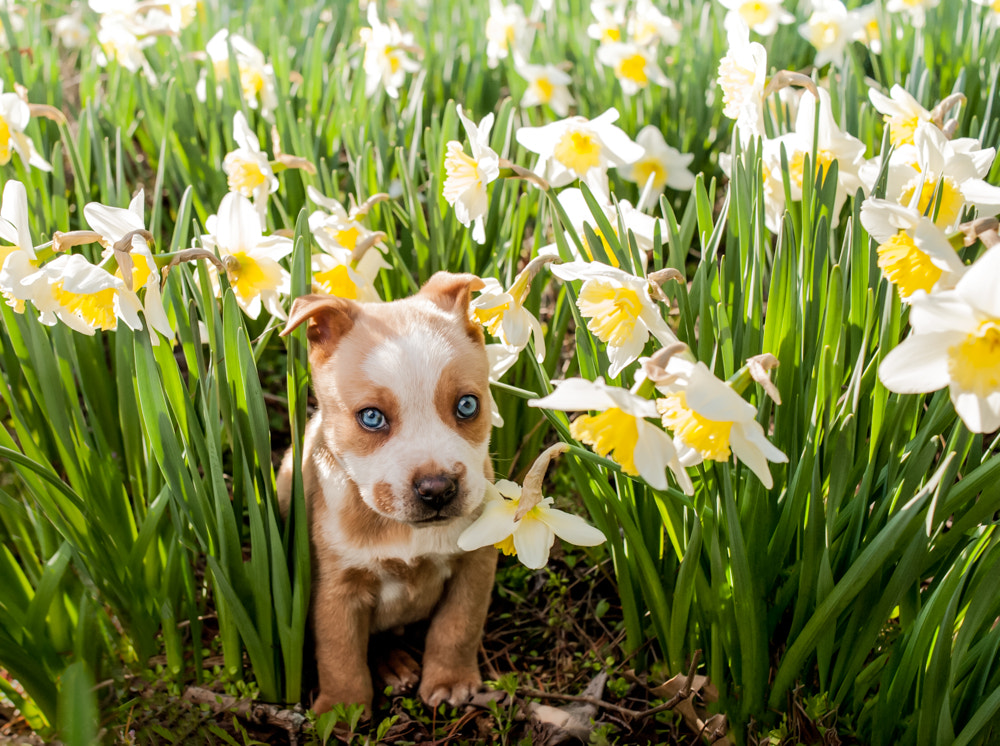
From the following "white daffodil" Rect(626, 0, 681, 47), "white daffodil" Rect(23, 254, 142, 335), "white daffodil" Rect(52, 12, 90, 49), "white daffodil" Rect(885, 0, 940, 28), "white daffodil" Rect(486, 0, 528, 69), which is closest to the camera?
"white daffodil" Rect(23, 254, 142, 335)

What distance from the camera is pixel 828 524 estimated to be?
4.52ft

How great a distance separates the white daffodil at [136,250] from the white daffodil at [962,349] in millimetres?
1108

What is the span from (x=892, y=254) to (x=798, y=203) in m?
0.53

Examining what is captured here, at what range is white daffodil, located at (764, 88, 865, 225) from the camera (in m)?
1.61

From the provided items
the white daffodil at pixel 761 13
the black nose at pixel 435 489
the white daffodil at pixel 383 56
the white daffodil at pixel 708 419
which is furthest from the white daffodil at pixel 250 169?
the white daffodil at pixel 761 13

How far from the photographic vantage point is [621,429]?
1.13m

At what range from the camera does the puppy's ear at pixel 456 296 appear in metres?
1.68

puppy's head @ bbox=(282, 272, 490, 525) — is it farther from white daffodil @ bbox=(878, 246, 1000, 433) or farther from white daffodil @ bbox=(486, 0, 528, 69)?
white daffodil @ bbox=(486, 0, 528, 69)

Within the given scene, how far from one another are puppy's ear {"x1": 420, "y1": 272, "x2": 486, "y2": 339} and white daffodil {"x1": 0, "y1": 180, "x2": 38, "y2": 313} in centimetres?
73

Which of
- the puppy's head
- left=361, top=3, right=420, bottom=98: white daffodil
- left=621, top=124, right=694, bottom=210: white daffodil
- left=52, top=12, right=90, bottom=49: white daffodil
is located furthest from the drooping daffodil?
left=52, top=12, right=90, bottom=49: white daffodil

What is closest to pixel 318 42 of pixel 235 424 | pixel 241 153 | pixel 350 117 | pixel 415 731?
pixel 350 117

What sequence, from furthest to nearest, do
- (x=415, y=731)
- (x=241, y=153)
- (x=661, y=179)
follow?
(x=661, y=179) → (x=241, y=153) → (x=415, y=731)

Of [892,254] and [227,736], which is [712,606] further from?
[227,736]

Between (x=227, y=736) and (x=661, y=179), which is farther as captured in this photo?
(x=661, y=179)
